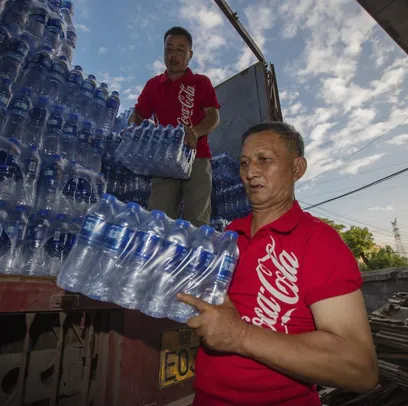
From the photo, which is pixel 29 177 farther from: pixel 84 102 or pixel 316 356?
pixel 316 356

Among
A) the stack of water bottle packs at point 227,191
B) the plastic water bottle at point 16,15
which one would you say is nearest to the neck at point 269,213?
the stack of water bottle packs at point 227,191

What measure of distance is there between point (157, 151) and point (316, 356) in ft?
10.8

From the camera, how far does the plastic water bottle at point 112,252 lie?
5.24 ft

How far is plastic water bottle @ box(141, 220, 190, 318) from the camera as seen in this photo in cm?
176

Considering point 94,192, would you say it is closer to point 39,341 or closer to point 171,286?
point 39,341

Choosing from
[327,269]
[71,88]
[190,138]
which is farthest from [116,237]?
[71,88]

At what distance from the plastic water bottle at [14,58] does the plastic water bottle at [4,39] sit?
0.05m

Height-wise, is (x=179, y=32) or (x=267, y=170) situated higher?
(x=179, y=32)

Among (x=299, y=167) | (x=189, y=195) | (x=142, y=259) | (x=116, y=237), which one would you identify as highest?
(x=189, y=195)

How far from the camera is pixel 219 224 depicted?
5.72 m

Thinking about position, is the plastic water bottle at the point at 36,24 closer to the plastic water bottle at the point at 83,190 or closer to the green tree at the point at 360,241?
the plastic water bottle at the point at 83,190

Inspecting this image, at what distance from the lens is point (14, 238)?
326 centimetres

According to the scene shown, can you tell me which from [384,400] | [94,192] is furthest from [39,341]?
[384,400]

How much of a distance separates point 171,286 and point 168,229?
36 cm
